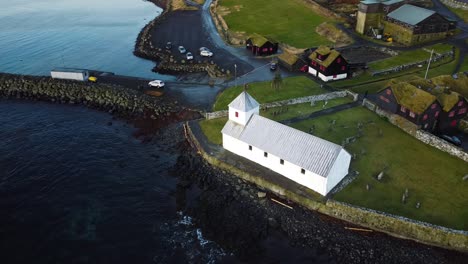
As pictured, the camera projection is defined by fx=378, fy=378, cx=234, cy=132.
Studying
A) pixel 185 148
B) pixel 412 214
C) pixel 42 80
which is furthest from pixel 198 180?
pixel 42 80

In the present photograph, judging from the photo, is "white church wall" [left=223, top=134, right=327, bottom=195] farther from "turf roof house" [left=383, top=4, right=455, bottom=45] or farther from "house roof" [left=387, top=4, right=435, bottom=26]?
"house roof" [left=387, top=4, right=435, bottom=26]

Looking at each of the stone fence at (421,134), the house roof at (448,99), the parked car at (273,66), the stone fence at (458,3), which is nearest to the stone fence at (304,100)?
the stone fence at (421,134)

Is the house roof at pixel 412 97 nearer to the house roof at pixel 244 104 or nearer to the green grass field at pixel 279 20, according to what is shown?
the house roof at pixel 244 104

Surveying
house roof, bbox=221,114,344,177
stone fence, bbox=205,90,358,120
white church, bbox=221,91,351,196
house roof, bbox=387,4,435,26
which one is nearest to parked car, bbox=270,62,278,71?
stone fence, bbox=205,90,358,120

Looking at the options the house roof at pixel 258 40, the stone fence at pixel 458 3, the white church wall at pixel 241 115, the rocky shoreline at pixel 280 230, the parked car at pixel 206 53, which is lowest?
the rocky shoreline at pixel 280 230

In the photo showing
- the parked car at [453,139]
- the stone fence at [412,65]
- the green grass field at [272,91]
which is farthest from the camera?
the stone fence at [412,65]

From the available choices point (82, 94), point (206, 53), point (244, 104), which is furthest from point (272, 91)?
point (82, 94)
